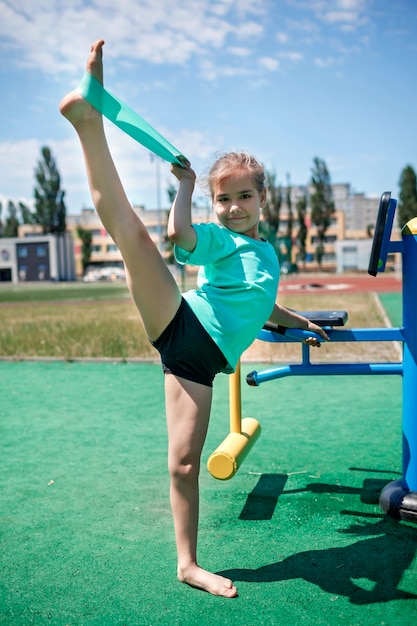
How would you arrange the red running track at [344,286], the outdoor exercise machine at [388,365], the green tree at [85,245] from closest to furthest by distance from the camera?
1. the outdoor exercise machine at [388,365]
2. the red running track at [344,286]
3. the green tree at [85,245]

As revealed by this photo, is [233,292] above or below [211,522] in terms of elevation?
above

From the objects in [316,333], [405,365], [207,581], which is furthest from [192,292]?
[405,365]

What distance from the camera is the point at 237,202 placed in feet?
6.91

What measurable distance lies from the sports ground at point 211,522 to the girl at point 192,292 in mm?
215

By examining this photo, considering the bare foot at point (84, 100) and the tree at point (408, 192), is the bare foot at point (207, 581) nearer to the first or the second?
the bare foot at point (84, 100)

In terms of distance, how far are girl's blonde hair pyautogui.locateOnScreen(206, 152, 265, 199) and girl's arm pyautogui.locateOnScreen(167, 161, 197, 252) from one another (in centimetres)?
22

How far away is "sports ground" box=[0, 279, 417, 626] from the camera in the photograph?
76.0 inches

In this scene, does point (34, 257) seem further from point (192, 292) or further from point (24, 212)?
point (192, 292)

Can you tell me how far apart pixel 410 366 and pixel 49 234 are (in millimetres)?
59038

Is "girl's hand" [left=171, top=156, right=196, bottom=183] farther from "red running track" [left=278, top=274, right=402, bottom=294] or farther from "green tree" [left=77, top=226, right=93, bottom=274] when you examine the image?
"green tree" [left=77, top=226, right=93, bottom=274]

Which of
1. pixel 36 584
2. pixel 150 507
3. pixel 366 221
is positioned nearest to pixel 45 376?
pixel 150 507

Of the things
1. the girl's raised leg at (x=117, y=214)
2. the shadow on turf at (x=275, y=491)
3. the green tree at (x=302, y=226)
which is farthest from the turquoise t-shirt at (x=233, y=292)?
the green tree at (x=302, y=226)

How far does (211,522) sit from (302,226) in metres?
53.8

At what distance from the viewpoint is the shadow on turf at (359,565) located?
203cm
